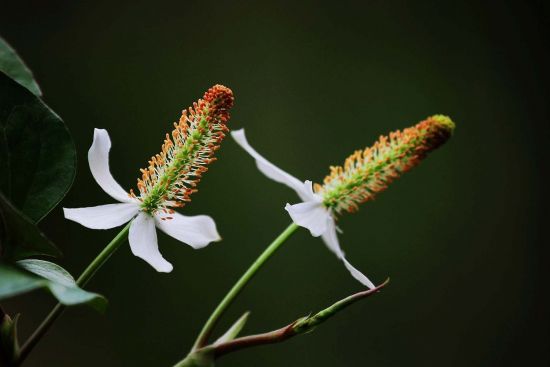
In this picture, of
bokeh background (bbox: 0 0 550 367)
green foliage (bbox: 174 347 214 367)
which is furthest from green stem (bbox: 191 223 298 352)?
bokeh background (bbox: 0 0 550 367)

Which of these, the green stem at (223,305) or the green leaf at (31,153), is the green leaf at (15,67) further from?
the green stem at (223,305)

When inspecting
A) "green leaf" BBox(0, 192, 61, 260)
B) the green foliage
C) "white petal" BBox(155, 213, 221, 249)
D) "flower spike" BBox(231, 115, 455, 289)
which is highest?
"flower spike" BBox(231, 115, 455, 289)

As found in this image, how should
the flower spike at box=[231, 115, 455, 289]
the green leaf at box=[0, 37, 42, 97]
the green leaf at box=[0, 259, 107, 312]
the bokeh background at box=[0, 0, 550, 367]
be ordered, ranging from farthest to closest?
the bokeh background at box=[0, 0, 550, 367], the flower spike at box=[231, 115, 455, 289], the green leaf at box=[0, 37, 42, 97], the green leaf at box=[0, 259, 107, 312]

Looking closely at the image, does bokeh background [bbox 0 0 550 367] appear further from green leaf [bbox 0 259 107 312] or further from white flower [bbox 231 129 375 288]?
green leaf [bbox 0 259 107 312]

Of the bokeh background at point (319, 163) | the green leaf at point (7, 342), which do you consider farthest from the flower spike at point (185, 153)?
the bokeh background at point (319, 163)

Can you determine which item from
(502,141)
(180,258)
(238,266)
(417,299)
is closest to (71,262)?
(180,258)

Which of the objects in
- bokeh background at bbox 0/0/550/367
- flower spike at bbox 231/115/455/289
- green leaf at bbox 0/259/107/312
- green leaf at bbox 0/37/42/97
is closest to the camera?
green leaf at bbox 0/259/107/312
